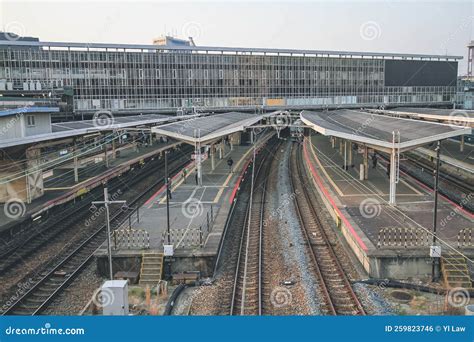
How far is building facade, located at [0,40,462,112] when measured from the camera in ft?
205

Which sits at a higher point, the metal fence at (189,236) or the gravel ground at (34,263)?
the metal fence at (189,236)

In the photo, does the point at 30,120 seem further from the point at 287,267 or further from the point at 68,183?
the point at 287,267

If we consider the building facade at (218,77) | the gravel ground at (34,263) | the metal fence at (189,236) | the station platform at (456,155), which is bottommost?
the gravel ground at (34,263)

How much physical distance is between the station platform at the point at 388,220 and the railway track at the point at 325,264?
28.9 inches

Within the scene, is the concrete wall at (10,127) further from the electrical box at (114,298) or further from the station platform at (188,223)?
the electrical box at (114,298)

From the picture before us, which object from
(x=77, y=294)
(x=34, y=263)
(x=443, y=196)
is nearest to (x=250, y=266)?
(x=77, y=294)

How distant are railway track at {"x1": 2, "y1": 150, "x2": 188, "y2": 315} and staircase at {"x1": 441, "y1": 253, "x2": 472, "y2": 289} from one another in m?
10.0

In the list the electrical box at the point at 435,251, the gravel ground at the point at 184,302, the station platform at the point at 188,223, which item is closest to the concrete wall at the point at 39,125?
the station platform at the point at 188,223

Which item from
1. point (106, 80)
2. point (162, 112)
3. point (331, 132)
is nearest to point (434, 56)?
point (162, 112)

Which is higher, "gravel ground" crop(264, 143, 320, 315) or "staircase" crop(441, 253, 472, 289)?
"staircase" crop(441, 253, 472, 289)

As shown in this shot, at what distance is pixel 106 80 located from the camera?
214ft

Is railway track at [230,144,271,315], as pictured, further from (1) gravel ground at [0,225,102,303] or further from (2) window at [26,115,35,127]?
(2) window at [26,115,35,127]

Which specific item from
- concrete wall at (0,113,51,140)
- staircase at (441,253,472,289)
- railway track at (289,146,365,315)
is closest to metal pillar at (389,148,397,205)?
railway track at (289,146,365,315)

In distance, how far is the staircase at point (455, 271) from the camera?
12234 millimetres
